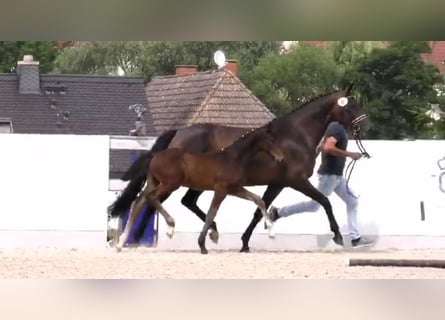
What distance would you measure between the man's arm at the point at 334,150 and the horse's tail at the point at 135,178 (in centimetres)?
171

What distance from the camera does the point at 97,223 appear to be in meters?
12.0

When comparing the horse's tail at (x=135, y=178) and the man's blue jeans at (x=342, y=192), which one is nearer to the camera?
the horse's tail at (x=135, y=178)

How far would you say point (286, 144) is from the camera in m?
11.0

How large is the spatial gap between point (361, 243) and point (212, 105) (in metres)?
12.9

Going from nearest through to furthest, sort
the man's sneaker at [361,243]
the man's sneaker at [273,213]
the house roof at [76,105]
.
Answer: the man's sneaker at [273,213]
the man's sneaker at [361,243]
the house roof at [76,105]

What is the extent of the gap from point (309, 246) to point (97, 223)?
2473 millimetres

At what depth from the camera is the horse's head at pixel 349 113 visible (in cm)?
1118

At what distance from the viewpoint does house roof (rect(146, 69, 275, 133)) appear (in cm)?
2441

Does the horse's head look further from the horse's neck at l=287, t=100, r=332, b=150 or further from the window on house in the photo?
the window on house

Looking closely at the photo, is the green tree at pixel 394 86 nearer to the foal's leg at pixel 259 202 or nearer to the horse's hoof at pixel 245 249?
the horse's hoof at pixel 245 249

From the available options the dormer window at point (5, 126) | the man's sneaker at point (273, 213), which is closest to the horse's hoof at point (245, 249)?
the man's sneaker at point (273, 213)

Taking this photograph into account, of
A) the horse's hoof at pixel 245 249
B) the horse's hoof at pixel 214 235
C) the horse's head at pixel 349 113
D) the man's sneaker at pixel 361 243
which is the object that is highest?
the horse's head at pixel 349 113
